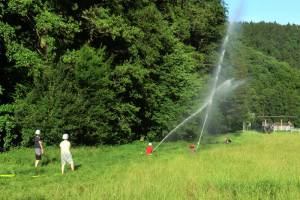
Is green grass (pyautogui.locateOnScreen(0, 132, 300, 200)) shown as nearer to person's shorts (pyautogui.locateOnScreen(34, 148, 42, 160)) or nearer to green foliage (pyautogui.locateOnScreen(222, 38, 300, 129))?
person's shorts (pyautogui.locateOnScreen(34, 148, 42, 160))

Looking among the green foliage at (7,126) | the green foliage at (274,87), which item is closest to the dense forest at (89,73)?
the green foliage at (7,126)

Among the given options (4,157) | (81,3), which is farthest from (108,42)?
(4,157)

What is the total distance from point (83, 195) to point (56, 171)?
9248 mm

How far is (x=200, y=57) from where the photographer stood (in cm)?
6194

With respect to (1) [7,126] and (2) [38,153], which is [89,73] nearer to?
(1) [7,126]

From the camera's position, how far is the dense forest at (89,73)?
3269cm

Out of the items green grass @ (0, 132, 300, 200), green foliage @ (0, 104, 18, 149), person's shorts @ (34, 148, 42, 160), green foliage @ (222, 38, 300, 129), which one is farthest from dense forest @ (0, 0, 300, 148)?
green foliage @ (222, 38, 300, 129)

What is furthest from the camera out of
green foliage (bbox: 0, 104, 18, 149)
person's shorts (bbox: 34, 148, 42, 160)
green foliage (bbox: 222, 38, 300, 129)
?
green foliage (bbox: 222, 38, 300, 129)

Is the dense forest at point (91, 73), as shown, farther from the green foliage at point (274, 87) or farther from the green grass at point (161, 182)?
the green foliage at point (274, 87)

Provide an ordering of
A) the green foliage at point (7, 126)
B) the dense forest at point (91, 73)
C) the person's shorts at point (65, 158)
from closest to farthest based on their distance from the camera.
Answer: the person's shorts at point (65, 158), the dense forest at point (91, 73), the green foliage at point (7, 126)

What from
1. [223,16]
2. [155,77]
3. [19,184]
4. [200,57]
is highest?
[223,16]

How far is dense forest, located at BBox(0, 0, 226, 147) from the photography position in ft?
107

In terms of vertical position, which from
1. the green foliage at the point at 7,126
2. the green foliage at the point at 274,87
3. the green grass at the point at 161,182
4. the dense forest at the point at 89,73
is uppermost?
the green foliage at the point at 274,87

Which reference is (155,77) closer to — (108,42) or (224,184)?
(108,42)
